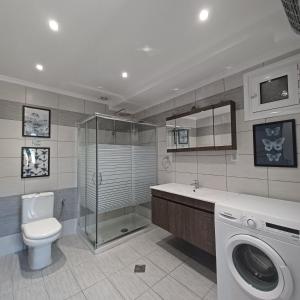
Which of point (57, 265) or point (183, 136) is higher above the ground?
point (183, 136)

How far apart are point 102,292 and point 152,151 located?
218cm

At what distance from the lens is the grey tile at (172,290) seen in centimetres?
159

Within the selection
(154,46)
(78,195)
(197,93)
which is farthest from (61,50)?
(78,195)

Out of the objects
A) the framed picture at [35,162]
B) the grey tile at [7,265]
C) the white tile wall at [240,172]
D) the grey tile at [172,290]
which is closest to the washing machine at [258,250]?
the white tile wall at [240,172]

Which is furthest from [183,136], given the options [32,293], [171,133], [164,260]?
[32,293]

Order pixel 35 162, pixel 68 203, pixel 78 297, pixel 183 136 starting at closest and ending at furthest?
pixel 78 297 < pixel 35 162 < pixel 183 136 < pixel 68 203

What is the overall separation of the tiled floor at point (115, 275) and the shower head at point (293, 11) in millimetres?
2327

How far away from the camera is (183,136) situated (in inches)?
105

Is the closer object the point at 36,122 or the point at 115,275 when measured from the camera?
the point at 115,275

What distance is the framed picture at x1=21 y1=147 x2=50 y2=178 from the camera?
243 centimetres

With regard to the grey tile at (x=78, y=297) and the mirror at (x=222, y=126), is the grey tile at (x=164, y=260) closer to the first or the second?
the grey tile at (x=78, y=297)

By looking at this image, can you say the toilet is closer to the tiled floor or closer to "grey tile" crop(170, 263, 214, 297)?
the tiled floor

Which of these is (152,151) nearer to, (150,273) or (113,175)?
(113,175)

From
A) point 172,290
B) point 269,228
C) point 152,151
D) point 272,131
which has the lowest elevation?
point 172,290
